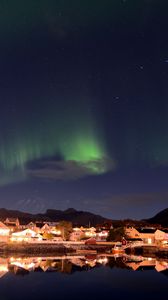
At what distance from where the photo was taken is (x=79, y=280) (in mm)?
50594

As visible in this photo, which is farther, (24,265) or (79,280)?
(24,265)

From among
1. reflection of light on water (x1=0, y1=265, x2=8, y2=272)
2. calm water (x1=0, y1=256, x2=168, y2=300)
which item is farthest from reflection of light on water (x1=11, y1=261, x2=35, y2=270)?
reflection of light on water (x1=0, y1=265, x2=8, y2=272)

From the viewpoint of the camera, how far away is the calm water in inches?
1655

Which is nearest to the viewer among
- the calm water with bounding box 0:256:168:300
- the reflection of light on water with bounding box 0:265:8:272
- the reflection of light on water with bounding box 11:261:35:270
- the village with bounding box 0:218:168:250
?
the calm water with bounding box 0:256:168:300

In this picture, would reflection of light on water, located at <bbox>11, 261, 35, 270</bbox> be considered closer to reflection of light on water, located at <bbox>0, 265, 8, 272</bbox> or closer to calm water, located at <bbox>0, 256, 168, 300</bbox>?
calm water, located at <bbox>0, 256, 168, 300</bbox>

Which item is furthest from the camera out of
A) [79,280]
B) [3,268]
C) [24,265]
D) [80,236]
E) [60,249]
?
[80,236]

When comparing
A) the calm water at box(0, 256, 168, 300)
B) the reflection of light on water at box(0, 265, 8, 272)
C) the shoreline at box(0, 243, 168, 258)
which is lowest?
the calm water at box(0, 256, 168, 300)

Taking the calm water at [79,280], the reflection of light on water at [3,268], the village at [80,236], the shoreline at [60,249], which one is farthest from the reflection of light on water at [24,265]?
the village at [80,236]

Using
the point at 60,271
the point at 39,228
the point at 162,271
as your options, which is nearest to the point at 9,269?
the point at 60,271

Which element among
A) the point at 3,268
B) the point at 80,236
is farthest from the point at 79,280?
the point at 80,236

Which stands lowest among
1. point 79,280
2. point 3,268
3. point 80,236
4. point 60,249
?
point 79,280

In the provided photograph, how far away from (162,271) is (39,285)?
2225cm

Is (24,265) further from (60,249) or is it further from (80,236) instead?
(80,236)

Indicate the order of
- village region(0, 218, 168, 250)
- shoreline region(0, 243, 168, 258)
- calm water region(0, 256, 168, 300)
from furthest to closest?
village region(0, 218, 168, 250) → shoreline region(0, 243, 168, 258) → calm water region(0, 256, 168, 300)
